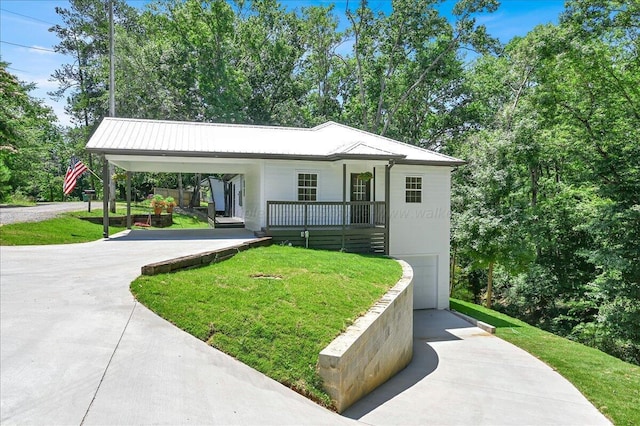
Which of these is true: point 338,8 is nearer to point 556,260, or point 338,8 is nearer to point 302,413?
point 556,260

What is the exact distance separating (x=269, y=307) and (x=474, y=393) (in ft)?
13.4

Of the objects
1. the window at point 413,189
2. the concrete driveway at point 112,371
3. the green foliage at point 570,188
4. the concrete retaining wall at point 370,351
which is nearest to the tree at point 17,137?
the concrete driveway at point 112,371

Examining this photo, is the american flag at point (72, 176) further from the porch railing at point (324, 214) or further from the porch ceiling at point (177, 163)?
the porch railing at point (324, 214)

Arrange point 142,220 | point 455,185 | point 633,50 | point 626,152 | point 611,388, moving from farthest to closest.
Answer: point 455,185 < point 142,220 < point 633,50 < point 626,152 < point 611,388

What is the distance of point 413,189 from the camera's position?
46.4 feet

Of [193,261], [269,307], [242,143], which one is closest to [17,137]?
[242,143]

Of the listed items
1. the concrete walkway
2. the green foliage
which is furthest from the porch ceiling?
the green foliage

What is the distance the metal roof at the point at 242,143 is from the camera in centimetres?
1188

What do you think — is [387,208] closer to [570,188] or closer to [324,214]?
[324,214]

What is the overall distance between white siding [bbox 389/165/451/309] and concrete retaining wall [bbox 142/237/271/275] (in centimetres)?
603

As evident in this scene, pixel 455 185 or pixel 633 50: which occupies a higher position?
pixel 633 50

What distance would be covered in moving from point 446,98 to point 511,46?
5.48m

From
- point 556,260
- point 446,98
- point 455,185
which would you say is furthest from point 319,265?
point 446,98

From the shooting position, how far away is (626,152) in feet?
42.9
